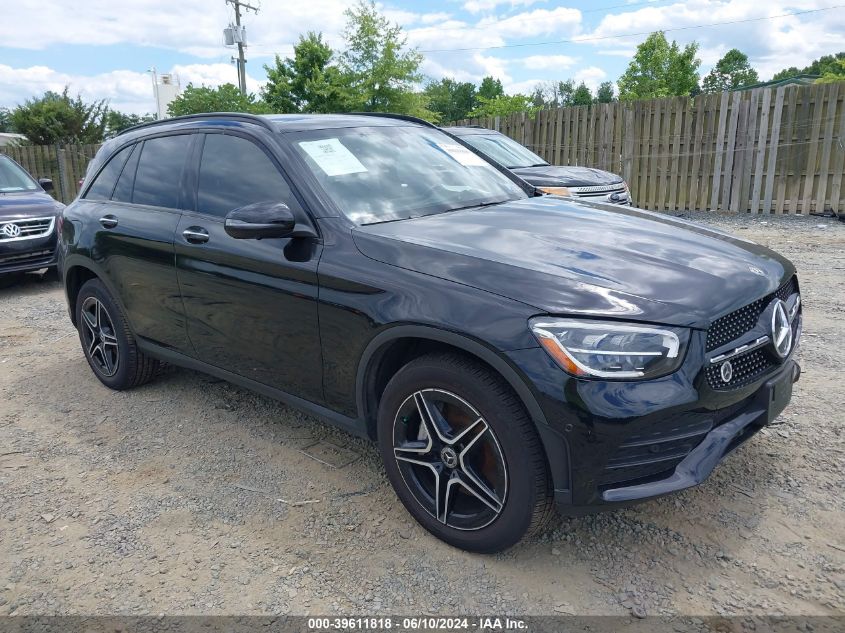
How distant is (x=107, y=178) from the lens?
4.54 m

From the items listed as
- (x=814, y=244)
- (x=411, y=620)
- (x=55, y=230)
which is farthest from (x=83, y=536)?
(x=814, y=244)

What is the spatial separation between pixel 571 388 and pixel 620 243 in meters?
0.89

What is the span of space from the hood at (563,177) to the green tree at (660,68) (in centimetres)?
3929

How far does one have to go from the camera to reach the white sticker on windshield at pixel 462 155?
3.85 m

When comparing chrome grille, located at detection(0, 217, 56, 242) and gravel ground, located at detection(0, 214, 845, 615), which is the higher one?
chrome grille, located at detection(0, 217, 56, 242)

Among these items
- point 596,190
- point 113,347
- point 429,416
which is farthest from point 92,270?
point 596,190

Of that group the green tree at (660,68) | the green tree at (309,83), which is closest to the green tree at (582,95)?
the green tree at (660,68)

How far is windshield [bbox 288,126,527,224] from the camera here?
10.4ft

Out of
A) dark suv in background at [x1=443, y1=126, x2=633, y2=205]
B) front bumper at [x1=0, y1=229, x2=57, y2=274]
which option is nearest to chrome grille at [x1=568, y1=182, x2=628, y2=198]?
dark suv in background at [x1=443, y1=126, x2=633, y2=205]

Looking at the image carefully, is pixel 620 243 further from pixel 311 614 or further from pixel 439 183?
pixel 311 614

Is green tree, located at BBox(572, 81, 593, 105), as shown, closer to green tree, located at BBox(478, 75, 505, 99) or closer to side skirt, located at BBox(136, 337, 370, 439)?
green tree, located at BBox(478, 75, 505, 99)

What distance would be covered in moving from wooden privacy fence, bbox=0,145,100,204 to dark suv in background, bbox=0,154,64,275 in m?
9.58

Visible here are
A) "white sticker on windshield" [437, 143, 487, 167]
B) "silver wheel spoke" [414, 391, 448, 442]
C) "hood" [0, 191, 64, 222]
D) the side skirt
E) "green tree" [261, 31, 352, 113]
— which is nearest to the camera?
→ "silver wheel spoke" [414, 391, 448, 442]

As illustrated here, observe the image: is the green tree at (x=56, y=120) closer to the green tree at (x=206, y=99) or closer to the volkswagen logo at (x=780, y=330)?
the green tree at (x=206, y=99)
